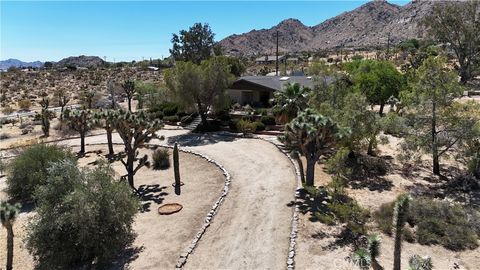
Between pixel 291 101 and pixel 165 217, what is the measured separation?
14.2 meters

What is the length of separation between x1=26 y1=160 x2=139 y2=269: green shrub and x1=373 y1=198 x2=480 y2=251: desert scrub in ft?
41.3

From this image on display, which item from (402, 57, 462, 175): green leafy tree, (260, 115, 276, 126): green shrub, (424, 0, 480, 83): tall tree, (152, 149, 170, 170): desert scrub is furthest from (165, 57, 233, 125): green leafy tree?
(424, 0, 480, 83): tall tree

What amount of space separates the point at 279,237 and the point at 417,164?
1563 cm

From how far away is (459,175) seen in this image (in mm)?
24625

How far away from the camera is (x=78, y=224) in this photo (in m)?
15.7

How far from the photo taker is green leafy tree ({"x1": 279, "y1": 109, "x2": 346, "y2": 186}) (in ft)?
68.0

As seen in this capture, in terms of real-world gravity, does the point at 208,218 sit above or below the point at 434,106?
below

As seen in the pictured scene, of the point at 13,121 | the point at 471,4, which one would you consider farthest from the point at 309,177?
the point at 471,4

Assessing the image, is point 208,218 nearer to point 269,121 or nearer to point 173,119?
point 269,121

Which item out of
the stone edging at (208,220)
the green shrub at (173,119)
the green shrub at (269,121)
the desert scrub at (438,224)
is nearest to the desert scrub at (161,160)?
the stone edging at (208,220)

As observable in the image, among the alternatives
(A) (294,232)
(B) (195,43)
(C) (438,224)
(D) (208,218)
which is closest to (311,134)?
(A) (294,232)

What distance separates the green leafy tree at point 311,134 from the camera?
20.7 metres

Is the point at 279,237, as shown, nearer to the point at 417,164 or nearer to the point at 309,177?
the point at 309,177

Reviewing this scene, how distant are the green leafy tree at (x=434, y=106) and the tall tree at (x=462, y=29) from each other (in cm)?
3896
